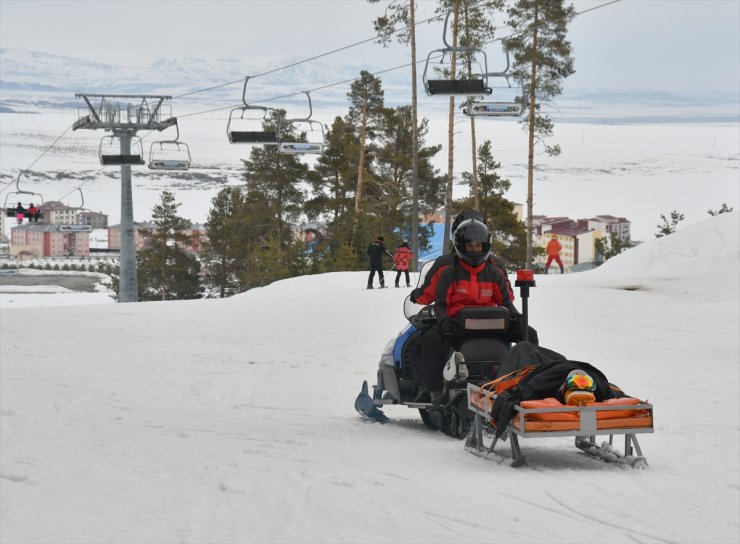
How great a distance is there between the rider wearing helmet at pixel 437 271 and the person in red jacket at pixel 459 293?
0.17ft

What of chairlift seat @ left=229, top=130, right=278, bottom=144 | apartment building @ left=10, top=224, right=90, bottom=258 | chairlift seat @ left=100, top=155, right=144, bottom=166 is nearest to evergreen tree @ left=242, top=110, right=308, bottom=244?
apartment building @ left=10, top=224, right=90, bottom=258

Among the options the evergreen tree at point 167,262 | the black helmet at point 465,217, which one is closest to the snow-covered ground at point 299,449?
the black helmet at point 465,217

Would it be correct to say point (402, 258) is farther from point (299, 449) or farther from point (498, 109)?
point (299, 449)

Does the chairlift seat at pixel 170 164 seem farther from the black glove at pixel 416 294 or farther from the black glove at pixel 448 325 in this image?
the black glove at pixel 448 325

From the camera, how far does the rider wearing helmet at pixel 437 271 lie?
→ 803 centimetres

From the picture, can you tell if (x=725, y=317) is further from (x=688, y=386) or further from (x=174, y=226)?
(x=174, y=226)

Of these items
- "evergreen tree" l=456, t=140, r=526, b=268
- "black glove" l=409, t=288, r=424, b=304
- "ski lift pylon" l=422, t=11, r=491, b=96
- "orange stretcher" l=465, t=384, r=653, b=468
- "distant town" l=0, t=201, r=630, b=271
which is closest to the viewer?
"orange stretcher" l=465, t=384, r=653, b=468

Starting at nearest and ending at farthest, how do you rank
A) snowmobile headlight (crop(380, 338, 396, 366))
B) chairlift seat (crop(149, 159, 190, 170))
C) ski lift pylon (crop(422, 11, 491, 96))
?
snowmobile headlight (crop(380, 338, 396, 366)) → ski lift pylon (crop(422, 11, 491, 96)) → chairlift seat (crop(149, 159, 190, 170))

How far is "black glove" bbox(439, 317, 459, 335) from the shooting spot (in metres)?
7.89

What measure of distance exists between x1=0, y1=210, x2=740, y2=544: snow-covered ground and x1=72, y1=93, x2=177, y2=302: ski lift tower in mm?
23524

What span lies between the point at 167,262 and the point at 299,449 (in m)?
67.2

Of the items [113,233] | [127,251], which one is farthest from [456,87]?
[113,233]

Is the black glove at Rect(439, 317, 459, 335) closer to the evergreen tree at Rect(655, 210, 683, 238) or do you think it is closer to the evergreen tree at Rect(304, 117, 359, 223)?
A: the evergreen tree at Rect(655, 210, 683, 238)

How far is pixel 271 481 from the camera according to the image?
6.45 metres
